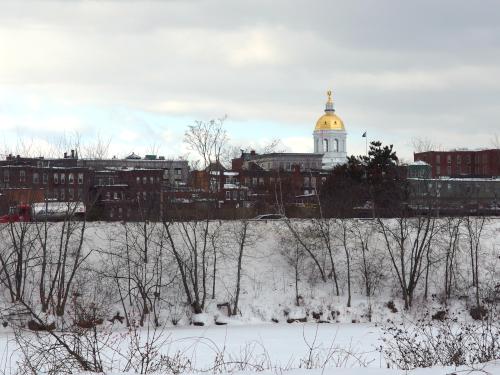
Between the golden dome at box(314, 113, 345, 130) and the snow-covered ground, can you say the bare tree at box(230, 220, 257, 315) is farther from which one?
the golden dome at box(314, 113, 345, 130)

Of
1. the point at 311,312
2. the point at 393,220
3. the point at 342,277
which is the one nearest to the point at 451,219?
the point at 393,220

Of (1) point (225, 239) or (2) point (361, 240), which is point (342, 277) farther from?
(1) point (225, 239)

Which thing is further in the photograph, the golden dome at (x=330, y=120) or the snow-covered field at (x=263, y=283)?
the golden dome at (x=330, y=120)

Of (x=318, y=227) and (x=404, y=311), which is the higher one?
(x=318, y=227)

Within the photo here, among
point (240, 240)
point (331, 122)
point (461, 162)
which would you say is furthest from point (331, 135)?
point (240, 240)

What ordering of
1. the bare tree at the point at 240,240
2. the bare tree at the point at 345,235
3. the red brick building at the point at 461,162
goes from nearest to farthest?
1. the bare tree at the point at 240,240
2. the bare tree at the point at 345,235
3. the red brick building at the point at 461,162

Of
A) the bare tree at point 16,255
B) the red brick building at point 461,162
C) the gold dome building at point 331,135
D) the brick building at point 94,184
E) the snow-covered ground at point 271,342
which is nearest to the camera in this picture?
the snow-covered ground at point 271,342

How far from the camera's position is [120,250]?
1560 inches

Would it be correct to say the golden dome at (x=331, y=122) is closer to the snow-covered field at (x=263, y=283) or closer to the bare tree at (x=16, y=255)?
the snow-covered field at (x=263, y=283)

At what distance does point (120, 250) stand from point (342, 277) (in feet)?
41.6

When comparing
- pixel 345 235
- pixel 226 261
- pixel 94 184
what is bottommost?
pixel 226 261

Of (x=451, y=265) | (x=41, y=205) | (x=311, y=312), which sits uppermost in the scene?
(x=41, y=205)

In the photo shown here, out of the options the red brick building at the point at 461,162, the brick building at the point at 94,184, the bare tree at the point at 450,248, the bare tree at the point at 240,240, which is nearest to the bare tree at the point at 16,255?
the brick building at the point at 94,184

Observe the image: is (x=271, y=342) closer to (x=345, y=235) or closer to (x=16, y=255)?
(x=345, y=235)
